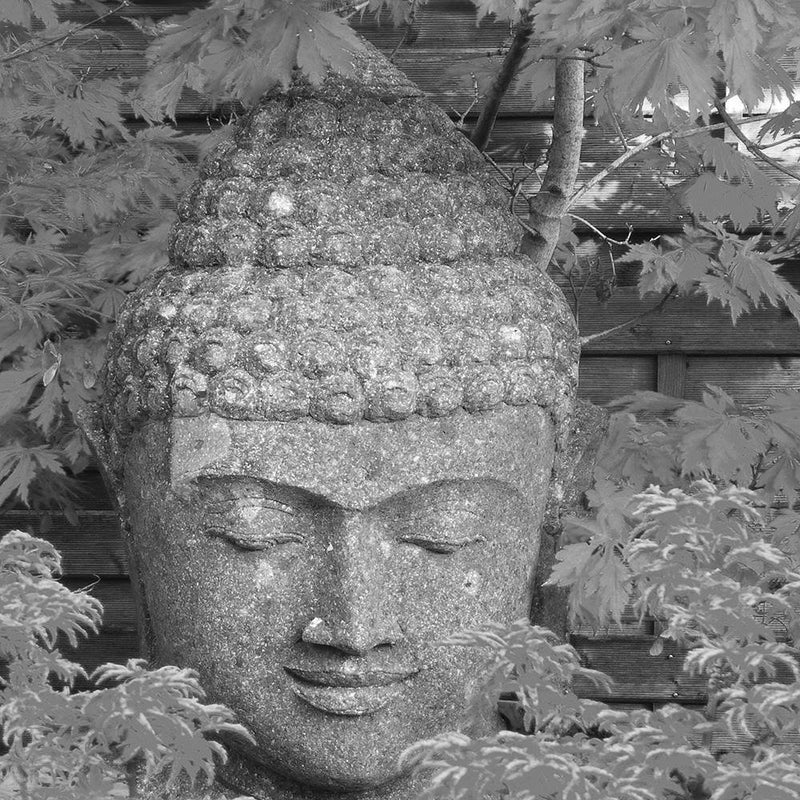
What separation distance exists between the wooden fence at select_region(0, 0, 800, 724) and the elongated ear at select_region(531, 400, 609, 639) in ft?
3.96

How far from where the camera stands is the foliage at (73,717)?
4.67ft

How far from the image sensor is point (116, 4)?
3682 millimetres

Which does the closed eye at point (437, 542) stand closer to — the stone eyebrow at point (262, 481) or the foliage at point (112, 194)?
the stone eyebrow at point (262, 481)

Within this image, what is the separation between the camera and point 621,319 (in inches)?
146

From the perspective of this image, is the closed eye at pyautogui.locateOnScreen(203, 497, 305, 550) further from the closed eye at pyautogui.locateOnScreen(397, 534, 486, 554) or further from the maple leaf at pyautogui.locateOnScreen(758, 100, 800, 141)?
the maple leaf at pyautogui.locateOnScreen(758, 100, 800, 141)

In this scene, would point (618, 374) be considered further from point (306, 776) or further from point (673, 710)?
point (673, 710)

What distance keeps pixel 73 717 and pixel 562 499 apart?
1.29 meters

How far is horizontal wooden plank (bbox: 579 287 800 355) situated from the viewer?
3691 mm

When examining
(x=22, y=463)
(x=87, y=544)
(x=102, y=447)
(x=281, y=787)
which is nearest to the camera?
(x=281, y=787)

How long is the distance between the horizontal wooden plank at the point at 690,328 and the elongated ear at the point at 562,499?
1220 millimetres

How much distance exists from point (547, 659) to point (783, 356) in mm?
2525

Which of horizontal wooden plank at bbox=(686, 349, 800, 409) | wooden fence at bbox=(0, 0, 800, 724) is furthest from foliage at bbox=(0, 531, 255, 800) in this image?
horizontal wooden plank at bbox=(686, 349, 800, 409)

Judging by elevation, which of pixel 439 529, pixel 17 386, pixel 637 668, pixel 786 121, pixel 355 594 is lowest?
pixel 637 668

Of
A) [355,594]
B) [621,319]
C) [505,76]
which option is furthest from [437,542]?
[621,319]
